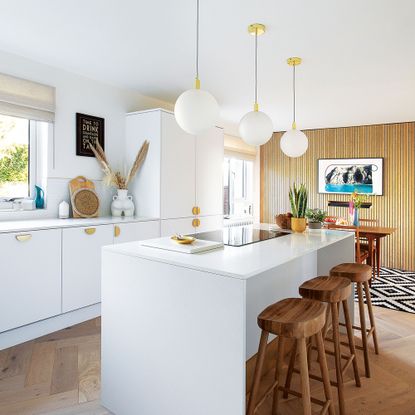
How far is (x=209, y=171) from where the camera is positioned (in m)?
4.46

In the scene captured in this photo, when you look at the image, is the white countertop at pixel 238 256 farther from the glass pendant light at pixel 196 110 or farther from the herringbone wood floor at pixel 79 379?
the herringbone wood floor at pixel 79 379

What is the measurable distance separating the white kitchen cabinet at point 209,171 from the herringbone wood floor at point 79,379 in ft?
6.50

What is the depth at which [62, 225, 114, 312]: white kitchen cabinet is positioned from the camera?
299 centimetres

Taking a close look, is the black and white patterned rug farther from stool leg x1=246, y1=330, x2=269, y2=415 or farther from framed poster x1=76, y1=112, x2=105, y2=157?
framed poster x1=76, y1=112, x2=105, y2=157

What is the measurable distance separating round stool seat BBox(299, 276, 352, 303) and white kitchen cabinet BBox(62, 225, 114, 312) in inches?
70.1

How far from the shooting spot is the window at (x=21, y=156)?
10.4ft

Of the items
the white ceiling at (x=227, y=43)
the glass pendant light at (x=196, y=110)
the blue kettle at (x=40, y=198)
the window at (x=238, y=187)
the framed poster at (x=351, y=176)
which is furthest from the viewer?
the window at (x=238, y=187)

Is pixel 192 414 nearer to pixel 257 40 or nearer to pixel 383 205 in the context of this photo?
pixel 257 40

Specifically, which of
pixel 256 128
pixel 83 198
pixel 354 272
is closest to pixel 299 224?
pixel 354 272

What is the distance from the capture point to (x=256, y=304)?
7.49 feet

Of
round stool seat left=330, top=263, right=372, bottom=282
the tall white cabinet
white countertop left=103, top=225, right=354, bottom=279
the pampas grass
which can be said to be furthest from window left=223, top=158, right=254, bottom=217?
white countertop left=103, top=225, right=354, bottom=279

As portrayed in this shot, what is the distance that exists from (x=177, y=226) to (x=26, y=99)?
6.17ft

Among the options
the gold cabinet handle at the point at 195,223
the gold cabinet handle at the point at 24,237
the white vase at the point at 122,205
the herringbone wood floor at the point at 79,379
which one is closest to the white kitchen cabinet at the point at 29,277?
the gold cabinet handle at the point at 24,237

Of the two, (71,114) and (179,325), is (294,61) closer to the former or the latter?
(71,114)
